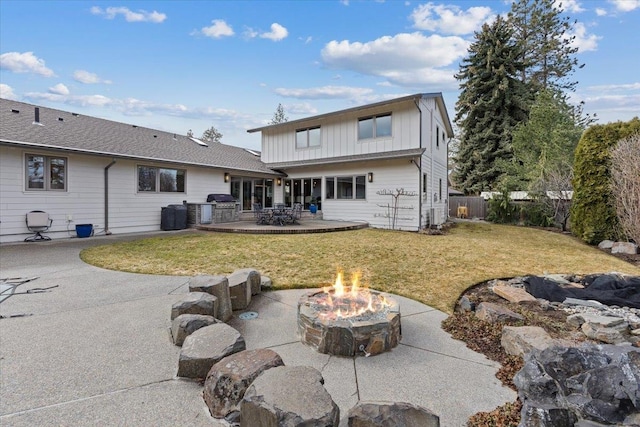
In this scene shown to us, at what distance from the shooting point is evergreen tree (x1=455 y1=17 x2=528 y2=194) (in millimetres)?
21609

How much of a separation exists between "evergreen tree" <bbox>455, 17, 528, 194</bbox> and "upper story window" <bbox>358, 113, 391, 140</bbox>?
41.1ft

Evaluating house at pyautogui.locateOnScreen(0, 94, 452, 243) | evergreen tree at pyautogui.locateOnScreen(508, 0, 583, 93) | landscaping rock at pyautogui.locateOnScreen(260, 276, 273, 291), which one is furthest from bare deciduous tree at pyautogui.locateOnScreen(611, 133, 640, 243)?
evergreen tree at pyautogui.locateOnScreen(508, 0, 583, 93)

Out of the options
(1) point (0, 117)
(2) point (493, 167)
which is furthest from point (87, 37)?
(2) point (493, 167)

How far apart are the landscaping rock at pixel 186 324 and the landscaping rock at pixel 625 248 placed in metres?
10.6

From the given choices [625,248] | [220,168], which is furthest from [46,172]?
[625,248]

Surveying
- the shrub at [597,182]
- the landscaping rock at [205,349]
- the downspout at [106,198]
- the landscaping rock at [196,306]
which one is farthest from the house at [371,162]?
the landscaping rock at [205,349]

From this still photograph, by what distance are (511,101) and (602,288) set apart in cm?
2178

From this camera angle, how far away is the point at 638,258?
298 inches

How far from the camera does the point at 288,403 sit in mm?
1580

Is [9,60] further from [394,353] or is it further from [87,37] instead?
[394,353]

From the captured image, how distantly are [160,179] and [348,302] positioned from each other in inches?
435

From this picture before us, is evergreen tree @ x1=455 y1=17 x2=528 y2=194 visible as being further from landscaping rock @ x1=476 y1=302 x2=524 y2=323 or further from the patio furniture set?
landscaping rock @ x1=476 y1=302 x2=524 y2=323

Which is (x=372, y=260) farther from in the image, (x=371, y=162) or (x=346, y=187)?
(x=346, y=187)

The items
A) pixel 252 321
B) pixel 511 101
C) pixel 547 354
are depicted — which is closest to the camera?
pixel 547 354
